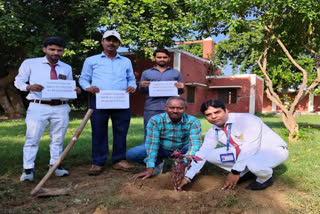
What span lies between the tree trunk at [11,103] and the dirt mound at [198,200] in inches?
474

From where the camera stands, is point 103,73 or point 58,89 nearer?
point 58,89

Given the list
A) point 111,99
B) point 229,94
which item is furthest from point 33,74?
point 229,94

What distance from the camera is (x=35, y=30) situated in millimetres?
10953

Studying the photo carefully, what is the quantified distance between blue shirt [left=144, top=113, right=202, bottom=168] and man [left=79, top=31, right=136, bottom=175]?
74cm

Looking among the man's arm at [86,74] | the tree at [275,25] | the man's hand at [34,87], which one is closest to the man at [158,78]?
the man's arm at [86,74]

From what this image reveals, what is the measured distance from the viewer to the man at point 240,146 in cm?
287

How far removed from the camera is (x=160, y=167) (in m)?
3.54

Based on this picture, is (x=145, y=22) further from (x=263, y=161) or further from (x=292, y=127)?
(x=263, y=161)

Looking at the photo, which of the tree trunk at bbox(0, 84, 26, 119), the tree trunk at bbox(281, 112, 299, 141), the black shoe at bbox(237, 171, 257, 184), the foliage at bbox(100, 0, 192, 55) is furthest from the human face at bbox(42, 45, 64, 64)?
the tree trunk at bbox(0, 84, 26, 119)

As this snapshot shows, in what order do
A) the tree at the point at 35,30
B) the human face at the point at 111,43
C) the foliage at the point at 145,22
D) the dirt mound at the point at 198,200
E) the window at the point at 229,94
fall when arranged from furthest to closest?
the window at the point at 229,94 < the foliage at the point at 145,22 < the tree at the point at 35,30 < the human face at the point at 111,43 < the dirt mound at the point at 198,200

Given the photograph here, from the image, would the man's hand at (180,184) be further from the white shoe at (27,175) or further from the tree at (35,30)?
the tree at (35,30)

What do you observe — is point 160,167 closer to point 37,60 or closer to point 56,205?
point 56,205

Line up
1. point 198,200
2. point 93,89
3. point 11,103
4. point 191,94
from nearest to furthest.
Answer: point 198,200
point 93,89
point 11,103
point 191,94

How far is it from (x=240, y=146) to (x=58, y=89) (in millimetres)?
2256
